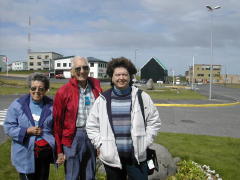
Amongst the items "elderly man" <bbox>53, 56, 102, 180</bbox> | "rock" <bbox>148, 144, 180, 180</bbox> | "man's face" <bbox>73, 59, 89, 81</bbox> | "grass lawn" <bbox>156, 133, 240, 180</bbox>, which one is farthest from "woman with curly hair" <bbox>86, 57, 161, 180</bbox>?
"grass lawn" <bbox>156, 133, 240, 180</bbox>

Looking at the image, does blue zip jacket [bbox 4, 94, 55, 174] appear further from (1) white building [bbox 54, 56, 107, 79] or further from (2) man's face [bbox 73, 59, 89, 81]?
(1) white building [bbox 54, 56, 107, 79]

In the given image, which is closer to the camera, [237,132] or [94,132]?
[94,132]

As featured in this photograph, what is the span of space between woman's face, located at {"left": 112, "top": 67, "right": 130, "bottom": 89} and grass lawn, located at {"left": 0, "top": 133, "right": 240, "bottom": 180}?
7.63 feet

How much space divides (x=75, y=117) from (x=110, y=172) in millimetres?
784

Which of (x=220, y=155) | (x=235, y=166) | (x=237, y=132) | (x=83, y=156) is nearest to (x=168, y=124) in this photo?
(x=237, y=132)

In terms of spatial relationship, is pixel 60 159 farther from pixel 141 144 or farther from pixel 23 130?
pixel 141 144

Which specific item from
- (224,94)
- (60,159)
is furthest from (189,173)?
(224,94)

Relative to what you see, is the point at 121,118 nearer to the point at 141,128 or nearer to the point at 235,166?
the point at 141,128

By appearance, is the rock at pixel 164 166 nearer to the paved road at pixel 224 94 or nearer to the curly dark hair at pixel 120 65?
the curly dark hair at pixel 120 65

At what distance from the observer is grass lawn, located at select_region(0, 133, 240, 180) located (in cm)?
463

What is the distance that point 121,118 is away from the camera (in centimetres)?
271

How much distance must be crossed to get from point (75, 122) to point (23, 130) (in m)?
0.60

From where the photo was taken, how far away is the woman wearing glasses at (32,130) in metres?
2.72

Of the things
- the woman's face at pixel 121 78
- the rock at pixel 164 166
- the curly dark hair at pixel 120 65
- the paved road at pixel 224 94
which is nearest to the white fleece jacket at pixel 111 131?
the woman's face at pixel 121 78
